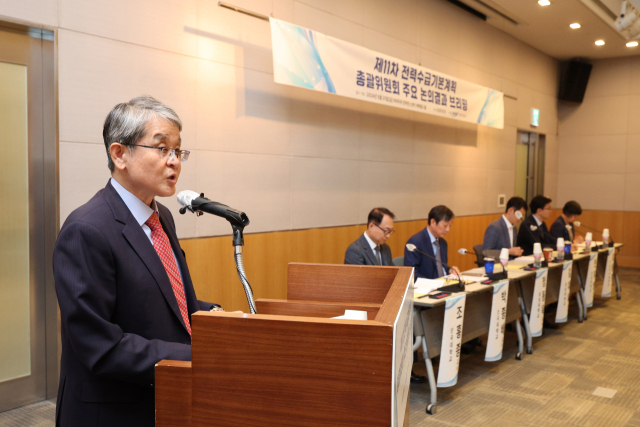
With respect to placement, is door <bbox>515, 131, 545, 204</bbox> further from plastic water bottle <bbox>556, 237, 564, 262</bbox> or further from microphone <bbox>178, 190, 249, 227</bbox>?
microphone <bbox>178, 190, 249, 227</bbox>

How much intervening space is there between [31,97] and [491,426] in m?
3.57

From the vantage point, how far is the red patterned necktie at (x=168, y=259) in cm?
138

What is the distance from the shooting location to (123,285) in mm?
1216

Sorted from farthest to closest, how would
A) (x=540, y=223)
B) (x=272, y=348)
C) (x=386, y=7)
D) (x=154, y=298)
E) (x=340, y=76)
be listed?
(x=540, y=223)
(x=386, y=7)
(x=340, y=76)
(x=154, y=298)
(x=272, y=348)

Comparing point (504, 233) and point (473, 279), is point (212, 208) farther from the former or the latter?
point (504, 233)

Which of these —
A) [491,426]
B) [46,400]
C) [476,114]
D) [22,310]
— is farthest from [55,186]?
[476,114]

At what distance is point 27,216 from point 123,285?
8.18 feet

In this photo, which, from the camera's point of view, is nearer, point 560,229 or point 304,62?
point 304,62

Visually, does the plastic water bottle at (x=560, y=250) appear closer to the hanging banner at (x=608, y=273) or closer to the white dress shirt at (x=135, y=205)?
the hanging banner at (x=608, y=273)

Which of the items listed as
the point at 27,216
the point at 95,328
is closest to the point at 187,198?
the point at 95,328

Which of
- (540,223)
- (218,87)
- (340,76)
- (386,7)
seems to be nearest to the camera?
(218,87)

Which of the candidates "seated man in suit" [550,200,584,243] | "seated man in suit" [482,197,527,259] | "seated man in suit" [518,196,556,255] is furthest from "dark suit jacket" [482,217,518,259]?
"seated man in suit" [550,200,584,243]

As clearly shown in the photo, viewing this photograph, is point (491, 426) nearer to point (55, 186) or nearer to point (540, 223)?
point (55, 186)

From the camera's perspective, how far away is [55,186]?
3318 millimetres
